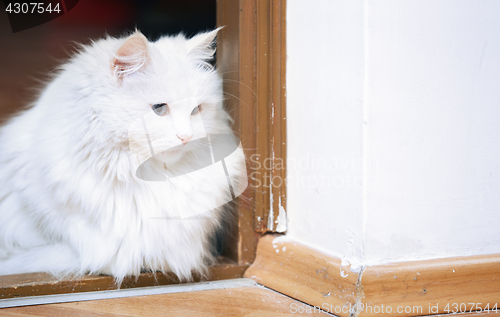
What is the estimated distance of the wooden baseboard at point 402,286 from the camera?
0.73 meters

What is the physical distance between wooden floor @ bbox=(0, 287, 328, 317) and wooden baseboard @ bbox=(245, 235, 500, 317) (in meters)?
0.05

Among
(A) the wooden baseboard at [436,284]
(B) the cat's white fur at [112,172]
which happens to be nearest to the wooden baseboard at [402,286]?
(A) the wooden baseboard at [436,284]

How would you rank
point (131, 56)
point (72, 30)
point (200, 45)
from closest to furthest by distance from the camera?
point (131, 56) < point (200, 45) < point (72, 30)

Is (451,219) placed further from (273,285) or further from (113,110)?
(113,110)

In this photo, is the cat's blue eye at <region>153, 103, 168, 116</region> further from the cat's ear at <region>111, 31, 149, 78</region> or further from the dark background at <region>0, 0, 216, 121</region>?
the dark background at <region>0, 0, 216, 121</region>

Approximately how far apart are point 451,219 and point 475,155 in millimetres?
162

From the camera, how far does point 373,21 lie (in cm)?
73

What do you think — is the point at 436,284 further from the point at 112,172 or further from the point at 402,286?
the point at 112,172

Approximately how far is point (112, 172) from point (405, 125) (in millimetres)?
703

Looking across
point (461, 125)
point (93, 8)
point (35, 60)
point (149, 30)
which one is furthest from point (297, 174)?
point (35, 60)

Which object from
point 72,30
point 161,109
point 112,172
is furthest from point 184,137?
point 72,30

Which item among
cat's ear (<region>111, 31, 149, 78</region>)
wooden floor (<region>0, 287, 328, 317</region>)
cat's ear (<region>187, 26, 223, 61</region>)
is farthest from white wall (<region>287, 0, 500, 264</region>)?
cat's ear (<region>111, 31, 149, 78</region>)

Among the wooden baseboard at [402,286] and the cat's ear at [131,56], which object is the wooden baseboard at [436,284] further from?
the cat's ear at [131,56]

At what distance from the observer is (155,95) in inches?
34.7
